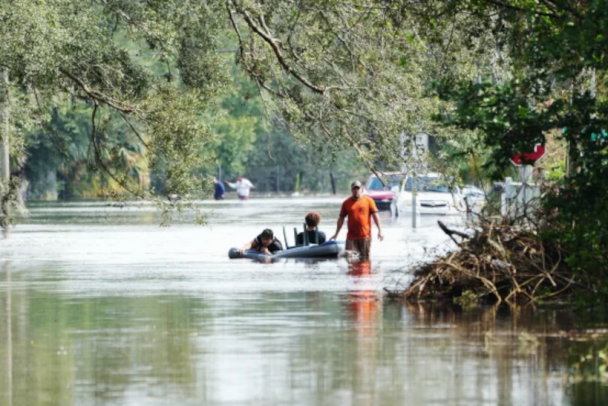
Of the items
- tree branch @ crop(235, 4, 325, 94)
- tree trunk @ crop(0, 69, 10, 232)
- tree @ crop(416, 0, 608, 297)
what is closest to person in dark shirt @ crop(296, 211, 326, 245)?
tree branch @ crop(235, 4, 325, 94)

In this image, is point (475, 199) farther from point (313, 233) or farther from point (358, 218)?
point (358, 218)

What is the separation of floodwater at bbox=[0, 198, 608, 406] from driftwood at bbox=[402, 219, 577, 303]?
0.76 metres

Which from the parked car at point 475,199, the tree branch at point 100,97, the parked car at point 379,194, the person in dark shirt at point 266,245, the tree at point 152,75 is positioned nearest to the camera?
the parked car at point 475,199

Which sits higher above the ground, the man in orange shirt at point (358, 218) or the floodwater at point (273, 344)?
the man in orange shirt at point (358, 218)

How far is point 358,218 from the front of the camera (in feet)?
88.6

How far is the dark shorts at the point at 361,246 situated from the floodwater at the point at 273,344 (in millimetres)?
1711

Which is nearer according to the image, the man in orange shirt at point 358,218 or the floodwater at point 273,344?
the floodwater at point 273,344

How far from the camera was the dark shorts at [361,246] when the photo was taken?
27375mm

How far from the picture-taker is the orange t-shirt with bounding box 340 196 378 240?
87.9 feet

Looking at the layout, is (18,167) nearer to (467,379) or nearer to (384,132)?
(384,132)

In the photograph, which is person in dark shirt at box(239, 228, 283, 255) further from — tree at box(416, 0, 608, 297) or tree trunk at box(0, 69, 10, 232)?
tree at box(416, 0, 608, 297)

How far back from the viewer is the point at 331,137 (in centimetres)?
3119

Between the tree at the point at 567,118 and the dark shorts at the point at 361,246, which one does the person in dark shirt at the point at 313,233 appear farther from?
the tree at the point at 567,118

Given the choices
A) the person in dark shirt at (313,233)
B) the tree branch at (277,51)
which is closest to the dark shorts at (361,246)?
the person in dark shirt at (313,233)
